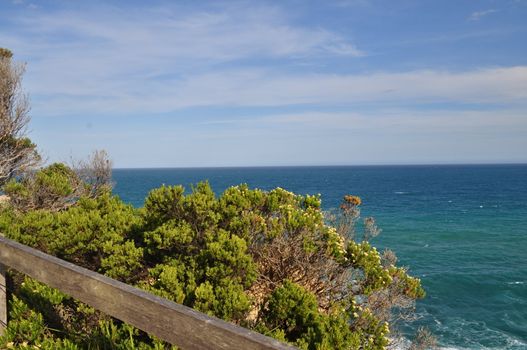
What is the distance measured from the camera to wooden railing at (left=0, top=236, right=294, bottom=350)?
78.3 inches

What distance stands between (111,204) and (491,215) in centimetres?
5484

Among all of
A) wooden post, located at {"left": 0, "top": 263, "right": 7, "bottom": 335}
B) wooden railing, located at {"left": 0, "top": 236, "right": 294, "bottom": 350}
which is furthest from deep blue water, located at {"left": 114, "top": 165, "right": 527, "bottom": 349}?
wooden railing, located at {"left": 0, "top": 236, "right": 294, "bottom": 350}

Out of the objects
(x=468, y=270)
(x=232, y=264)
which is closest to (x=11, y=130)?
(x=232, y=264)

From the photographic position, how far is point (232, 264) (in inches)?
289

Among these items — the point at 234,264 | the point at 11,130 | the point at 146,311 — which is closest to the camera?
the point at 146,311

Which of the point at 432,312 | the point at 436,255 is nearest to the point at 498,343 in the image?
the point at 432,312

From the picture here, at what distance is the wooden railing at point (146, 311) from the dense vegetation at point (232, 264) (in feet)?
7.78

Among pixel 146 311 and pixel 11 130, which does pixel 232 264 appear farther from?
pixel 11 130

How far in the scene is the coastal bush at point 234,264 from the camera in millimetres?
6613

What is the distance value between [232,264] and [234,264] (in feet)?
0.12

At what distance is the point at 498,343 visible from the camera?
680 inches

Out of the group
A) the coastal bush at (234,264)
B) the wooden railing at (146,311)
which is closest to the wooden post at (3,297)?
the wooden railing at (146,311)

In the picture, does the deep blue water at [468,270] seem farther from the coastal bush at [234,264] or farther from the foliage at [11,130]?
the foliage at [11,130]

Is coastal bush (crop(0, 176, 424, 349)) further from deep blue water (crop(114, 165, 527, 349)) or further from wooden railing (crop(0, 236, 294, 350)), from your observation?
deep blue water (crop(114, 165, 527, 349))
